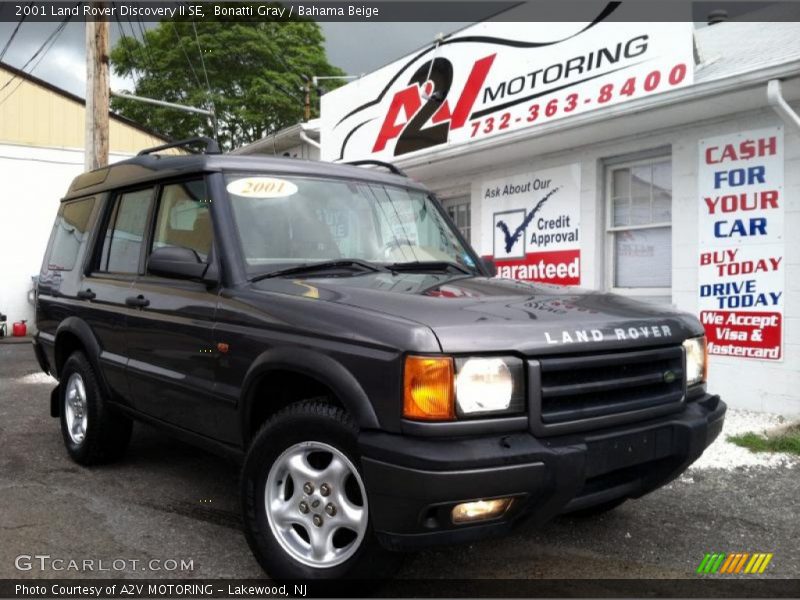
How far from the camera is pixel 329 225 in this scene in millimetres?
3957

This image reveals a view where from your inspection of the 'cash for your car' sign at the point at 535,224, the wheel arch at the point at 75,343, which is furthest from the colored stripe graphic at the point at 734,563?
the 'cash for your car' sign at the point at 535,224

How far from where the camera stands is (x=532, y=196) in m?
8.45

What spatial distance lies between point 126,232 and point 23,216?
51.8 feet

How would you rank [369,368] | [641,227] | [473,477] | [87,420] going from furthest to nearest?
[641,227]
[87,420]
[369,368]
[473,477]

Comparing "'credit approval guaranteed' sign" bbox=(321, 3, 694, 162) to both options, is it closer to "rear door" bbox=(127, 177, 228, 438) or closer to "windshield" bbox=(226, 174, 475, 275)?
"windshield" bbox=(226, 174, 475, 275)

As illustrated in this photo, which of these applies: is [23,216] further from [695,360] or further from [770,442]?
[695,360]

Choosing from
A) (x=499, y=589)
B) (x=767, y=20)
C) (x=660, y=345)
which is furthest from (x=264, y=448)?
(x=767, y=20)

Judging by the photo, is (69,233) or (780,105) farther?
(780,105)

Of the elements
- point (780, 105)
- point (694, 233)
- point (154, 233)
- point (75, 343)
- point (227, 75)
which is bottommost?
point (75, 343)

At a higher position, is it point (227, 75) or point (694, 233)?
point (227, 75)

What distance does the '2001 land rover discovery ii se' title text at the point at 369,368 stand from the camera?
2.63 m

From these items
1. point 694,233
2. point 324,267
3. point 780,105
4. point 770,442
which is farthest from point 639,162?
point 324,267

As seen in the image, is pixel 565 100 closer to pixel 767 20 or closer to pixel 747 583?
pixel 767 20

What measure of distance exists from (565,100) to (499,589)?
5.65m
